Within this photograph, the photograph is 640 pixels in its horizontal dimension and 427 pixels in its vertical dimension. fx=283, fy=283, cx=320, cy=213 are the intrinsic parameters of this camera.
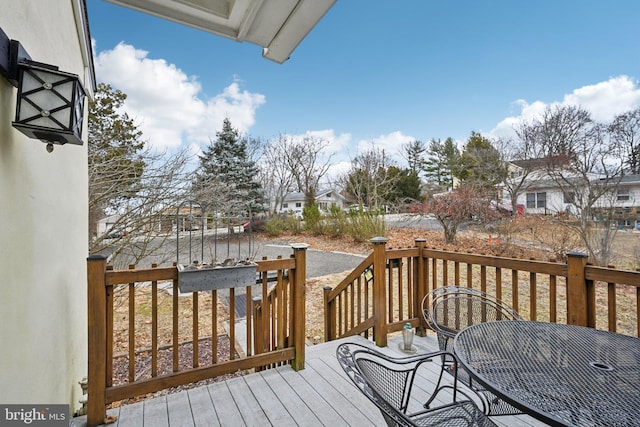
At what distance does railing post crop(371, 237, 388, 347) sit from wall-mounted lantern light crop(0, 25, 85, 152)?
2.51m

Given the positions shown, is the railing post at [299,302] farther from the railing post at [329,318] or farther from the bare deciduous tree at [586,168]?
the bare deciduous tree at [586,168]

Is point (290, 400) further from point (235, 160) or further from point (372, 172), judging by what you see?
point (372, 172)

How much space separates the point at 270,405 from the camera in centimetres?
203

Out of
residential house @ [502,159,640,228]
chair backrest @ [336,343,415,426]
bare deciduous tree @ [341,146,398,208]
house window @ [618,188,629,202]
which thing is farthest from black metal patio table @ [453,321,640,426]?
bare deciduous tree @ [341,146,398,208]

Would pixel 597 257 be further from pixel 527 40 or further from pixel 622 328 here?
pixel 527 40

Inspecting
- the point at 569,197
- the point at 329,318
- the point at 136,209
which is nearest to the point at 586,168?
the point at 569,197

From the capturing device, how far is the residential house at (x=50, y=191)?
3.73 ft

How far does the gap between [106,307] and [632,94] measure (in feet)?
38.4

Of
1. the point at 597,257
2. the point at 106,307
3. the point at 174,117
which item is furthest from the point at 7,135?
the point at 597,257

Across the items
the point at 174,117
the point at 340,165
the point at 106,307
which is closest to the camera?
the point at 106,307

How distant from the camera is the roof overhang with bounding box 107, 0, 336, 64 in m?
1.81

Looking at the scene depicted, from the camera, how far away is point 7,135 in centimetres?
115

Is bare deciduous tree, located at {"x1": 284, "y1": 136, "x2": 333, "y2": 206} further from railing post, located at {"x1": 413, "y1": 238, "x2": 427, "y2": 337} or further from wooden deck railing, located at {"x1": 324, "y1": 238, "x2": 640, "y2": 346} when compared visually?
railing post, located at {"x1": 413, "y1": 238, "x2": 427, "y2": 337}

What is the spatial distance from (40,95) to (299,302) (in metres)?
2.07
